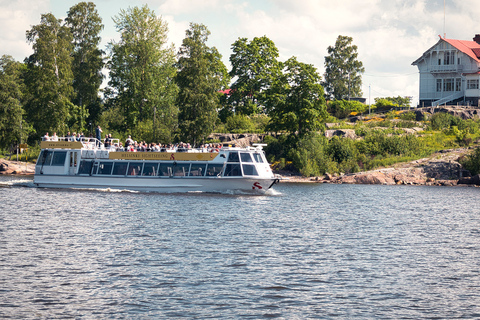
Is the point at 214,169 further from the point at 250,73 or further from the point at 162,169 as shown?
the point at 250,73

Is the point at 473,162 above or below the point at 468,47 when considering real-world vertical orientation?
below

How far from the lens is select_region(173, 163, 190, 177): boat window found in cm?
5303

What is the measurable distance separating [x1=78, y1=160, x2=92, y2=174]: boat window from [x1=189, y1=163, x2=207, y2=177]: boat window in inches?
396

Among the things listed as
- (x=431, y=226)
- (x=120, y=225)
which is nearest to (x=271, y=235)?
(x=120, y=225)

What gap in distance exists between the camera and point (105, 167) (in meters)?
55.2

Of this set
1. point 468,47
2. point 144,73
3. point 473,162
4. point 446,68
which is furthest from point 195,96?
point 468,47

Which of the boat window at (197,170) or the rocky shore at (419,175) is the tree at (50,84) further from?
the boat window at (197,170)

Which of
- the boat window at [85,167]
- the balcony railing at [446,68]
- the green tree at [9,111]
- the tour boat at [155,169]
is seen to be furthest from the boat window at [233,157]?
the balcony railing at [446,68]

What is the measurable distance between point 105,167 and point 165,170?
601 cm

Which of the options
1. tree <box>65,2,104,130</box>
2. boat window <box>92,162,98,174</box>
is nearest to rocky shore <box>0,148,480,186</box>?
tree <box>65,2,104,130</box>

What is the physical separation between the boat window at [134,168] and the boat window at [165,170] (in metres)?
2.01

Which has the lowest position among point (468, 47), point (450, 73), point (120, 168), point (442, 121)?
point (120, 168)

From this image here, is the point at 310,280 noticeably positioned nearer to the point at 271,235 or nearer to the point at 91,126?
the point at 271,235

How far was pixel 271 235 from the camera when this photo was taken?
3047 centimetres
